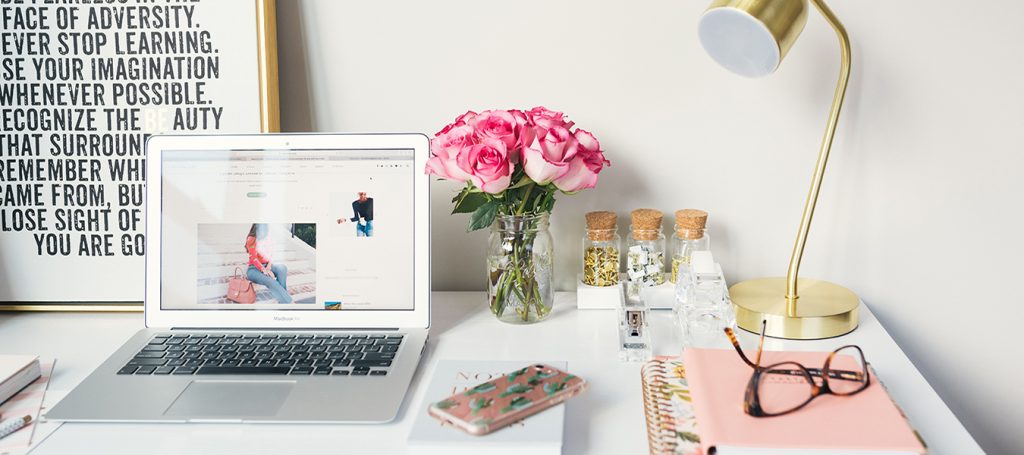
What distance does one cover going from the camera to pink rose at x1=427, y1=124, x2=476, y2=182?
955 millimetres

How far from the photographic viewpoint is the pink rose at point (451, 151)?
95 centimetres

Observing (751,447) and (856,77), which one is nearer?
(751,447)

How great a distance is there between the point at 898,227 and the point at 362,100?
812 mm

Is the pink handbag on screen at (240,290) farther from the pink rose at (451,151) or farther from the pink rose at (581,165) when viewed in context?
the pink rose at (581,165)

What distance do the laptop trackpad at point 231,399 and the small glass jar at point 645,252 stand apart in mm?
500

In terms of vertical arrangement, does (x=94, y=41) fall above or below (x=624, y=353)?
above

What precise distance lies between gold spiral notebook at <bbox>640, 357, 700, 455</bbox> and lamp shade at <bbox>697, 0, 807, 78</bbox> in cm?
36

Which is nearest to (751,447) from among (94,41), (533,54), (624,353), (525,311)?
(624,353)

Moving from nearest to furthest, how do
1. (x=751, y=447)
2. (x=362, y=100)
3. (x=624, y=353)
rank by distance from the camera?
(x=751, y=447) → (x=624, y=353) → (x=362, y=100)

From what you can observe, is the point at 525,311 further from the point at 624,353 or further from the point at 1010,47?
the point at 1010,47

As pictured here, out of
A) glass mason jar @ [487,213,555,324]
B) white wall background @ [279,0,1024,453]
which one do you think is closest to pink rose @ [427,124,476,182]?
glass mason jar @ [487,213,555,324]

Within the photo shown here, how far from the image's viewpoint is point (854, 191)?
1124 millimetres

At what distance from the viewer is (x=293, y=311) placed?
3.33ft

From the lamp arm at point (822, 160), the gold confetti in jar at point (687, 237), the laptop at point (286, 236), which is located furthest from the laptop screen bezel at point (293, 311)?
the lamp arm at point (822, 160)
